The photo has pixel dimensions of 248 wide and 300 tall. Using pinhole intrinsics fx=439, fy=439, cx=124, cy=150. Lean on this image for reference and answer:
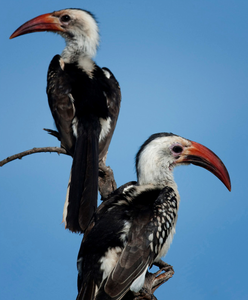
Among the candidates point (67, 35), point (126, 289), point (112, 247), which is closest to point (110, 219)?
point (112, 247)

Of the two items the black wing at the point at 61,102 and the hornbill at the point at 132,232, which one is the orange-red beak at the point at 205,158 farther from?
the black wing at the point at 61,102

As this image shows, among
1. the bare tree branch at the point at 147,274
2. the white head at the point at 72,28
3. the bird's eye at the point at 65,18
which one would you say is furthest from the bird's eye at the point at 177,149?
the bird's eye at the point at 65,18

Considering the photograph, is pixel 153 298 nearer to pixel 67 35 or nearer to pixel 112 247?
pixel 112 247

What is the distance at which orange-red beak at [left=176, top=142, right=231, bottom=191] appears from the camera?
15.8 ft

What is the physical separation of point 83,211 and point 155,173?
867 millimetres

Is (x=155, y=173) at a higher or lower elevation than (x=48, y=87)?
lower

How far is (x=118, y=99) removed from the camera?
5.95m

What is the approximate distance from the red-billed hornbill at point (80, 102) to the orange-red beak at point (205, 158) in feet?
3.20

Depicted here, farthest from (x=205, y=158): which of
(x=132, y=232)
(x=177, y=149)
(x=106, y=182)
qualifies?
(x=132, y=232)

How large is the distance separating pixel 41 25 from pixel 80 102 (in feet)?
6.35

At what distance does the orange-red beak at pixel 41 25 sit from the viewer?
21.0 ft

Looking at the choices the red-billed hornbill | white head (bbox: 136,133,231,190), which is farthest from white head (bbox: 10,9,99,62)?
white head (bbox: 136,133,231,190)

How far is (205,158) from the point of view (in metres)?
4.81

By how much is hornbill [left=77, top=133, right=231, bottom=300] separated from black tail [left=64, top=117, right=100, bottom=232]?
14 centimetres
